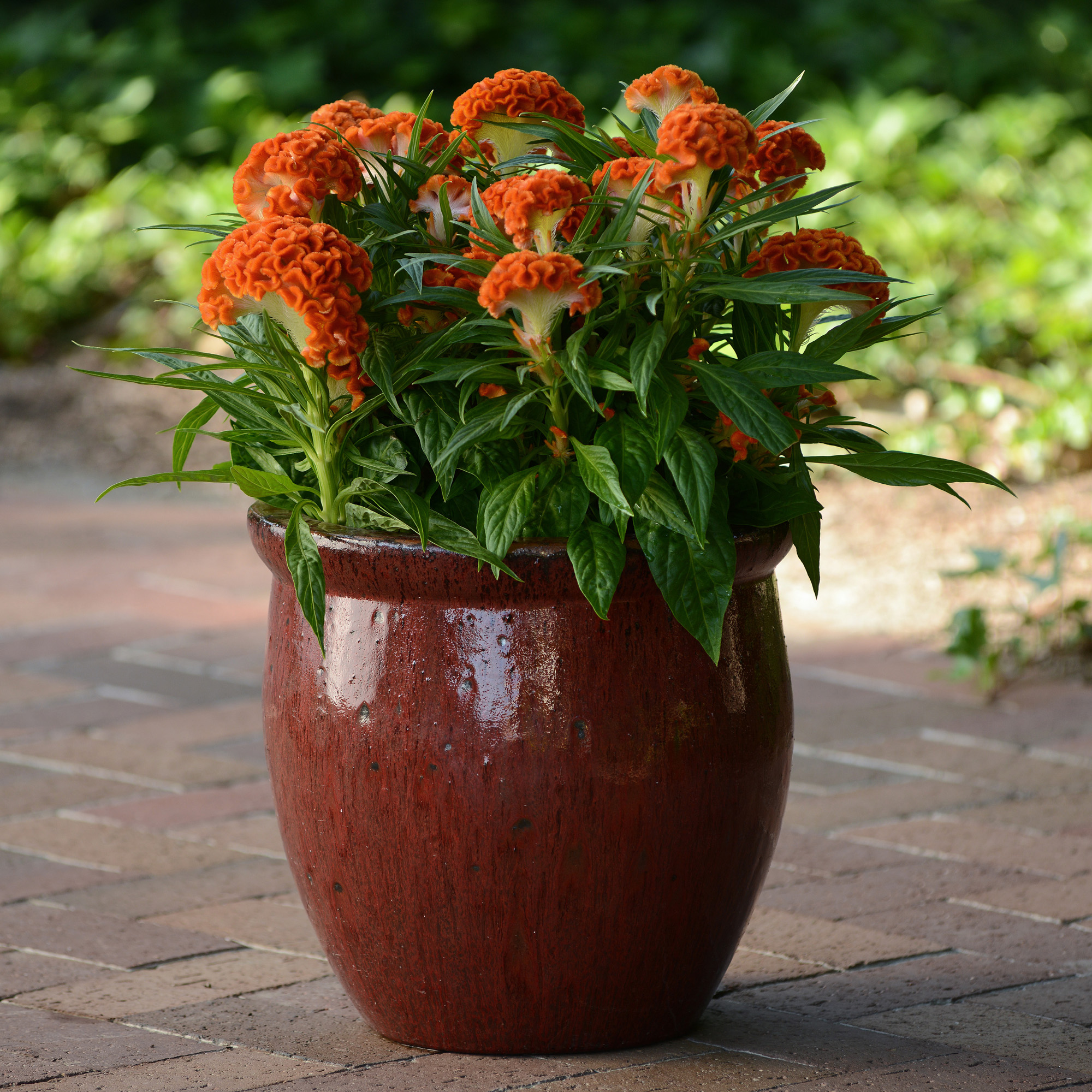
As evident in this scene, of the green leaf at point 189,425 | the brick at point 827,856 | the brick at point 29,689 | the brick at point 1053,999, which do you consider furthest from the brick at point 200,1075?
the brick at point 29,689

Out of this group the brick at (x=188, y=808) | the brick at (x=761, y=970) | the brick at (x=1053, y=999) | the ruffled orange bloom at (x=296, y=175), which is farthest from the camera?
the brick at (x=188, y=808)

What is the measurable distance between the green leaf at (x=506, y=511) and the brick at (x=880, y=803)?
137cm

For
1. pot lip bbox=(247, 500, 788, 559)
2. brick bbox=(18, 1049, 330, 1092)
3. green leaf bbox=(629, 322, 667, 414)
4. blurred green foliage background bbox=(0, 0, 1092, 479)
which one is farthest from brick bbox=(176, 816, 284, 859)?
blurred green foliage background bbox=(0, 0, 1092, 479)

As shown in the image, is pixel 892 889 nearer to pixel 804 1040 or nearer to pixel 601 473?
pixel 804 1040

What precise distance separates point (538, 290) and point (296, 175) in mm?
313

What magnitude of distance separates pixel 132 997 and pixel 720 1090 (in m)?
0.83

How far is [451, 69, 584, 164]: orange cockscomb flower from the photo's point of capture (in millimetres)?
1869

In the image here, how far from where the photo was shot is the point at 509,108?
6.13 ft

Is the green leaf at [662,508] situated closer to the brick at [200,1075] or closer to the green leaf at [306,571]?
the green leaf at [306,571]

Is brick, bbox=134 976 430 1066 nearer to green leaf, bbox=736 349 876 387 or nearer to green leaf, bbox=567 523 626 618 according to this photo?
green leaf, bbox=567 523 626 618

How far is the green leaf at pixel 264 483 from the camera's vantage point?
1853mm

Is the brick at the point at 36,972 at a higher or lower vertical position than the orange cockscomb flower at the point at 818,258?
lower

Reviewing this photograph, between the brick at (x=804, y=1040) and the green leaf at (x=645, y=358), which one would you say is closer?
the green leaf at (x=645, y=358)

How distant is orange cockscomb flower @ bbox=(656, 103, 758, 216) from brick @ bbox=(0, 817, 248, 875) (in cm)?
155
